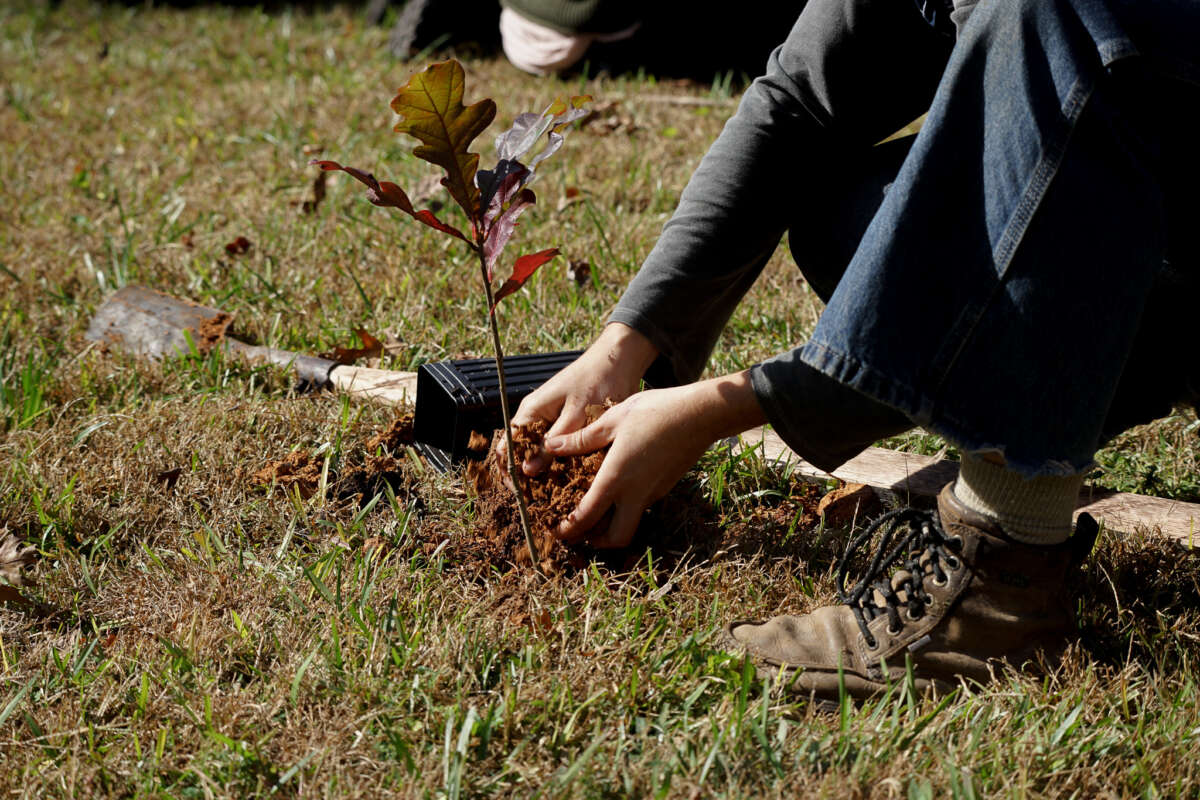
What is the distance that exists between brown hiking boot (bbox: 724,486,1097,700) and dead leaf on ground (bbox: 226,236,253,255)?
215cm

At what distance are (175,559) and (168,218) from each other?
1.85 m

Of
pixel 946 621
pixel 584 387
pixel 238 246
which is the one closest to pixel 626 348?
pixel 584 387

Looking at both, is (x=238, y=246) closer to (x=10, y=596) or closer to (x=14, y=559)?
(x=14, y=559)

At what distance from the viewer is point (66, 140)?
13.4ft

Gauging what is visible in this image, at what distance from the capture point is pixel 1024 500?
1423mm

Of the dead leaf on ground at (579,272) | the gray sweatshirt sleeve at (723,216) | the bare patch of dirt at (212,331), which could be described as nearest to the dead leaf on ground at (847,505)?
the gray sweatshirt sleeve at (723,216)

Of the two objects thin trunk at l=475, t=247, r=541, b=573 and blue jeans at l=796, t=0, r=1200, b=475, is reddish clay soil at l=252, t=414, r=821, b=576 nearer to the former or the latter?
thin trunk at l=475, t=247, r=541, b=573

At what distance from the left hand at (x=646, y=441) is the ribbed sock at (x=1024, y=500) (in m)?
0.32

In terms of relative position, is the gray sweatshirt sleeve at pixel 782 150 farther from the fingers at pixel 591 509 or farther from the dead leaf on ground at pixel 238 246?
the dead leaf on ground at pixel 238 246

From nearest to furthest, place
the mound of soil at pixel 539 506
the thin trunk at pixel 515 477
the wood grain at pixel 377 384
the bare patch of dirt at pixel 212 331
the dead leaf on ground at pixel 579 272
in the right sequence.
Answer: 1. the thin trunk at pixel 515 477
2. the mound of soil at pixel 539 506
3. the wood grain at pixel 377 384
4. the bare patch of dirt at pixel 212 331
5. the dead leaf on ground at pixel 579 272

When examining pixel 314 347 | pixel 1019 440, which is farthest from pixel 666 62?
pixel 1019 440

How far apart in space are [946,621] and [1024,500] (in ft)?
0.70

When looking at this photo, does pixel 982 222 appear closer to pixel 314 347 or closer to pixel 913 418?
pixel 913 418

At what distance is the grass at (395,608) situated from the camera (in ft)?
4.38
